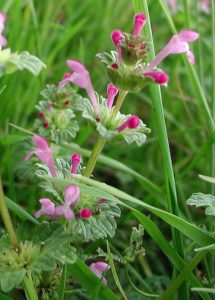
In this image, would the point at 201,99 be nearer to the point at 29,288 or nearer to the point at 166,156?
the point at 166,156

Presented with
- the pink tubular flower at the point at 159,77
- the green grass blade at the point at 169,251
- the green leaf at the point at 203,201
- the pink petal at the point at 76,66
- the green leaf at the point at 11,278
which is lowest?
the green leaf at the point at 11,278

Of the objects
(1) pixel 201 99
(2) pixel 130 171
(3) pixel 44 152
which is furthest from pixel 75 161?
(1) pixel 201 99

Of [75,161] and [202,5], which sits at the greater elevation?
[202,5]

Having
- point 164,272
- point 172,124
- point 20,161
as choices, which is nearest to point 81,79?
point 20,161

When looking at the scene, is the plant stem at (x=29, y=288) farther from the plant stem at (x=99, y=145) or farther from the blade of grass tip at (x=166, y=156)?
the blade of grass tip at (x=166, y=156)

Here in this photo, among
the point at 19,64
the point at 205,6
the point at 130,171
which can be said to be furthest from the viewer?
the point at 205,6

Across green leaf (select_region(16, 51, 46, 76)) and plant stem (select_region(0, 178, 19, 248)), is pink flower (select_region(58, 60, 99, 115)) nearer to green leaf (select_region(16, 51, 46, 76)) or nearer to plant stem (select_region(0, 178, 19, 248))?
green leaf (select_region(16, 51, 46, 76))

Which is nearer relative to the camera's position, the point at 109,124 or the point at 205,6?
the point at 109,124

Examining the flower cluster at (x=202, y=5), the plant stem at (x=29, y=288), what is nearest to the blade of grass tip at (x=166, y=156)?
the plant stem at (x=29, y=288)
